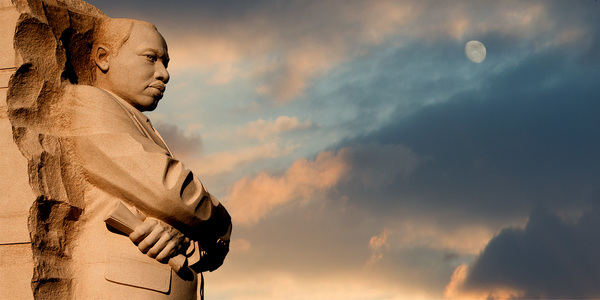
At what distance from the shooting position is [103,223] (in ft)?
22.4

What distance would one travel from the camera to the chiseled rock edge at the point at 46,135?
6.53 m

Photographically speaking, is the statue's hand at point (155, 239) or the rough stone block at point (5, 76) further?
the rough stone block at point (5, 76)

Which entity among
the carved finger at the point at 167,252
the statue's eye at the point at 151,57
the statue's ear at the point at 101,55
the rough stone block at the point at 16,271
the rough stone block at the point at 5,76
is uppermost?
the statue's ear at the point at 101,55

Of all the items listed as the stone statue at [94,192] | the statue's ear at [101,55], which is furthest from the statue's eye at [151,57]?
the stone statue at [94,192]

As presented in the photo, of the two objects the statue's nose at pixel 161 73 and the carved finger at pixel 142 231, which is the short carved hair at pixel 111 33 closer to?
the statue's nose at pixel 161 73

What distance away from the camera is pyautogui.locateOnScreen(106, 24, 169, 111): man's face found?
7699mm

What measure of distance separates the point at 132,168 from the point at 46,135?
0.85 meters

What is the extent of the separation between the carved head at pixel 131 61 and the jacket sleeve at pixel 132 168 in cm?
54

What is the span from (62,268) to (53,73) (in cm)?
179

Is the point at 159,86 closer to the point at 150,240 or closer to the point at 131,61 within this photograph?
the point at 131,61

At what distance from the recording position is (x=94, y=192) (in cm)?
695

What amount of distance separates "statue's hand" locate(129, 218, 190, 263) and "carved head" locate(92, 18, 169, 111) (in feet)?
5.12

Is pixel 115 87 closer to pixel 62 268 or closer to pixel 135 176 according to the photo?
pixel 135 176

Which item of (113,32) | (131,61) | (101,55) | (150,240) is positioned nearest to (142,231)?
(150,240)
